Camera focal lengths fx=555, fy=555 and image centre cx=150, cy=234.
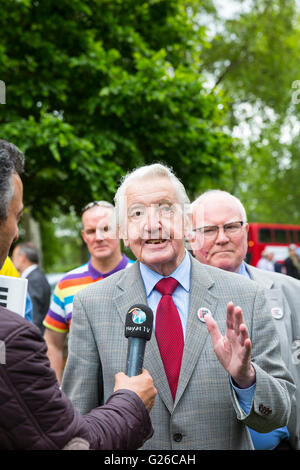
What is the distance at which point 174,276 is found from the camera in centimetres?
273

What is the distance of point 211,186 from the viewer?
459 inches

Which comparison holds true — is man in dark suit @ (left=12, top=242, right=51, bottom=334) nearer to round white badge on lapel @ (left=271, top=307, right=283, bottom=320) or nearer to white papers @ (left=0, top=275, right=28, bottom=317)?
round white badge on lapel @ (left=271, top=307, right=283, bottom=320)

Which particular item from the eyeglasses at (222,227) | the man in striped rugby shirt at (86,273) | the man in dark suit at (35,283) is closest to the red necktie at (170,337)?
the eyeglasses at (222,227)

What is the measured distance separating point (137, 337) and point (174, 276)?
70cm

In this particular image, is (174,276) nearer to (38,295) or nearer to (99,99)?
(38,295)

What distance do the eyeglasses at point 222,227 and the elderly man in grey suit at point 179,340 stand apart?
984 millimetres

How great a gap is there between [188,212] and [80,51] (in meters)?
8.80

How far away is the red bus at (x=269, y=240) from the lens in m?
27.3

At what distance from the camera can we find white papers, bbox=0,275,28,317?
2.37 meters

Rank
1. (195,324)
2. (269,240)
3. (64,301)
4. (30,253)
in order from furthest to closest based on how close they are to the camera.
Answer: (269,240)
(30,253)
(64,301)
(195,324)

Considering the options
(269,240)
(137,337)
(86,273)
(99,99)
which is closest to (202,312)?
(137,337)

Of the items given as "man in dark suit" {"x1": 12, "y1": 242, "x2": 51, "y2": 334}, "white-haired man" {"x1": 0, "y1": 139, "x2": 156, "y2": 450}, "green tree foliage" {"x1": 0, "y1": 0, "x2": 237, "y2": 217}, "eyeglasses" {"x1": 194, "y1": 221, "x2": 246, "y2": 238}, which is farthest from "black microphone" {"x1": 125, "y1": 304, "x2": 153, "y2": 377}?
"green tree foliage" {"x1": 0, "y1": 0, "x2": 237, "y2": 217}

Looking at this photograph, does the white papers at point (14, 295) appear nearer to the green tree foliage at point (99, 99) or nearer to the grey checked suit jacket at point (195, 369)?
the grey checked suit jacket at point (195, 369)
